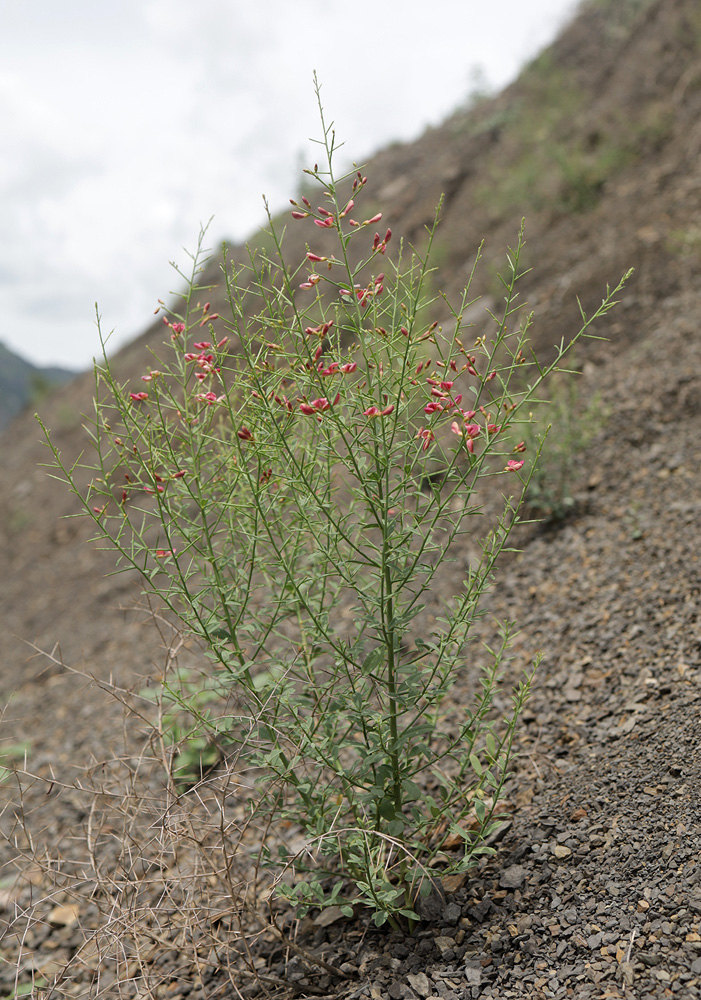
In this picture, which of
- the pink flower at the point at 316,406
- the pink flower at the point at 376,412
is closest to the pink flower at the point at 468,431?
the pink flower at the point at 376,412

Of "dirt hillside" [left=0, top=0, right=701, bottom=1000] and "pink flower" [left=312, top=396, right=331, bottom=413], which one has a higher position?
"pink flower" [left=312, top=396, right=331, bottom=413]

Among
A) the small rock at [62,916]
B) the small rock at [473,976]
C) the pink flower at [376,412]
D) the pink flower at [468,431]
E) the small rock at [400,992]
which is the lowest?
the small rock at [473,976]

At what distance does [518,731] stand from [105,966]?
1.70 m

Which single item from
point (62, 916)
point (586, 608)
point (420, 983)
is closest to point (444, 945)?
point (420, 983)

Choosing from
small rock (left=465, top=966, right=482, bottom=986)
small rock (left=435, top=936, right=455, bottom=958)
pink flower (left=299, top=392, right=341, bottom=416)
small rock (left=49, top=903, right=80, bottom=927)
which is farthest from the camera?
small rock (left=49, top=903, right=80, bottom=927)

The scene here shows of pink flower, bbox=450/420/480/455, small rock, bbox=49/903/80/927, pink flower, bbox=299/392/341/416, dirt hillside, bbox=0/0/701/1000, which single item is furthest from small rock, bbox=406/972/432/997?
small rock, bbox=49/903/80/927

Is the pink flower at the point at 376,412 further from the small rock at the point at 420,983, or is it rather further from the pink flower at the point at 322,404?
the small rock at the point at 420,983

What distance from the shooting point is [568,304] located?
5672 mm

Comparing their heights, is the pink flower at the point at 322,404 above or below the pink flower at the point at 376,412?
above

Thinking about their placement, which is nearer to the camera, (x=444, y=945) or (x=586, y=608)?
(x=444, y=945)

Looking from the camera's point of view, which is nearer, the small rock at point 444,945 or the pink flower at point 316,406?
the pink flower at point 316,406

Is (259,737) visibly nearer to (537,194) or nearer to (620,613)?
(620,613)

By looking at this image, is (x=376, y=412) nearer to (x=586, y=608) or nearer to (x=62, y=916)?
(x=586, y=608)

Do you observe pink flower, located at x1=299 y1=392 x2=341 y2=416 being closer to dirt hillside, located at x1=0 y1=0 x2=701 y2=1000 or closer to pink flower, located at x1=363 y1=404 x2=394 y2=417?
pink flower, located at x1=363 y1=404 x2=394 y2=417
